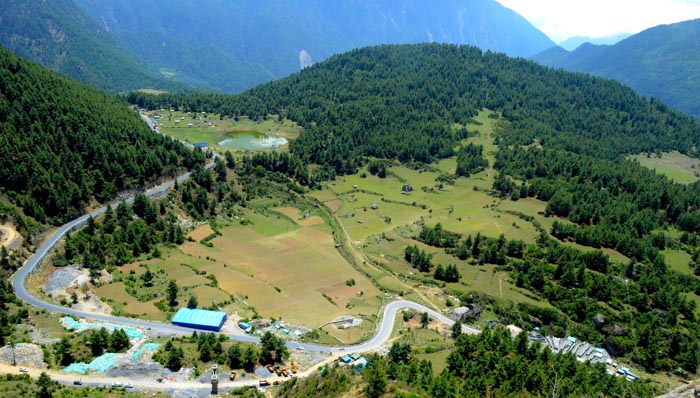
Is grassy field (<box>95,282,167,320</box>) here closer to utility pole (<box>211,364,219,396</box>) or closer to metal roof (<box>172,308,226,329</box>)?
metal roof (<box>172,308,226,329</box>)

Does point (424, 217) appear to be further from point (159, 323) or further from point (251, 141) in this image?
point (251, 141)

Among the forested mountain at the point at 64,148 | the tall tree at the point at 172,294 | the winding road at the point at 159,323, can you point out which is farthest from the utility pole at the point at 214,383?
the forested mountain at the point at 64,148

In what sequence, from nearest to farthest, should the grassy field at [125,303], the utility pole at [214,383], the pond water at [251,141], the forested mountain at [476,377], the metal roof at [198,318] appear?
the forested mountain at [476,377] → the utility pole at [214,383] → the metal roof at [198,318] → the grassy field at [125,303] → the pond water at [251,141]

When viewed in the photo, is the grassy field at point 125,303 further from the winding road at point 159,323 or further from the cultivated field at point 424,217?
the cultivated field at point 424,217

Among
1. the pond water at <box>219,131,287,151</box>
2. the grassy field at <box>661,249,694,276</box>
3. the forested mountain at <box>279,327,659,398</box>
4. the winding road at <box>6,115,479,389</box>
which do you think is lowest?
the winding road at <box>6,115,479,389</box>

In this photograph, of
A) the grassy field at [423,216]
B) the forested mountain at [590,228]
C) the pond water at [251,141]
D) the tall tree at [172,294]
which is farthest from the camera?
the pond water at [251,141]

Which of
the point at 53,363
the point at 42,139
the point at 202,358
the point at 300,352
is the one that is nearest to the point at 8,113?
the point at 42,139

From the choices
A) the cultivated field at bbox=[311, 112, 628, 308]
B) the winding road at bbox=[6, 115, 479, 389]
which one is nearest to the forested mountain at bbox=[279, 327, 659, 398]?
the winding road at bbox=[6, 115, 479, 389]

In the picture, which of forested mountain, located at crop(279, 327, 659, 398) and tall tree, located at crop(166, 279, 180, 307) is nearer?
forested mountain, located at crop(279, 327, 659, 398)
